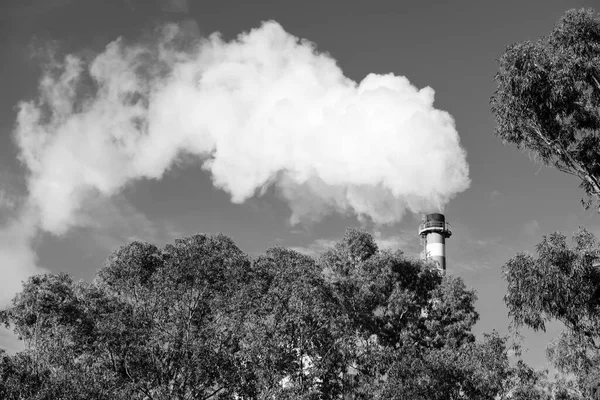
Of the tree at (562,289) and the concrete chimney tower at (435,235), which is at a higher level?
the concrete chimney tower at (435,235)

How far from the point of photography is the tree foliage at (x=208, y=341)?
70.9ft

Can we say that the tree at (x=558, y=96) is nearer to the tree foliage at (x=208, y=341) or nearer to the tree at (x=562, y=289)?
the tree at (x=562, y=289)

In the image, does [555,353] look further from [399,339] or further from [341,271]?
[341,271]

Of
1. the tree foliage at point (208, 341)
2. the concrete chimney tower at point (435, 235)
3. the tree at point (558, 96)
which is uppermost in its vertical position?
the concrete chimney tower at point (435, 235)

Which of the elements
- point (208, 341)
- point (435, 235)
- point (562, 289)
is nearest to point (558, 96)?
point (562, 289)

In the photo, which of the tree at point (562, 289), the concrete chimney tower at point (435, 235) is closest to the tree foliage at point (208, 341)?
the tree at point (562, 289)

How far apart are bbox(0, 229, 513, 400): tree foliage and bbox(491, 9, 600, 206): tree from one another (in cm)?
939

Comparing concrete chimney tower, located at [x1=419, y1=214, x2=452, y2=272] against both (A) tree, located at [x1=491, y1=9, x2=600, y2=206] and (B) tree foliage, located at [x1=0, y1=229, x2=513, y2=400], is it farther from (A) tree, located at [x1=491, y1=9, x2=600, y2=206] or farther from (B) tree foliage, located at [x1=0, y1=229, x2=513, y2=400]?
(A) tree, located at [x1=491, y1=9, x2=600, y2=206]

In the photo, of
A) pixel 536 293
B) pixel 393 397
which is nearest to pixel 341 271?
pixel 393 397

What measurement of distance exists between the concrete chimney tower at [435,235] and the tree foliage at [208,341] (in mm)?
27797

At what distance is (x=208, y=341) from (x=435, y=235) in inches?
1474

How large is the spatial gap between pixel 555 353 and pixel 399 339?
8.91 m

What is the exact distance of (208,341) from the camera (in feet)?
72.5

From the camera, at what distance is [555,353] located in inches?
928
